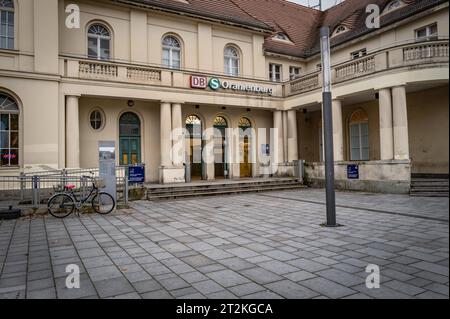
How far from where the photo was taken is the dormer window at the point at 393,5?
18528mm

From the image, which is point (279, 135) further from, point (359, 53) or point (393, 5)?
point (393, 5)

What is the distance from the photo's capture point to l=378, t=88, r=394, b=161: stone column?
48.3ft

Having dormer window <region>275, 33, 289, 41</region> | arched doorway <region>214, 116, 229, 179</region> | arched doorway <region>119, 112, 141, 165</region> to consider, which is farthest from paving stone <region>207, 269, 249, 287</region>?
dormer window <region>275, 33, 289, 41</region>

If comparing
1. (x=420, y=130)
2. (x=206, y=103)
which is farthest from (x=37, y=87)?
(x=420, y=130)

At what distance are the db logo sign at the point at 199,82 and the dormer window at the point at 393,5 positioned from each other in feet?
36.8

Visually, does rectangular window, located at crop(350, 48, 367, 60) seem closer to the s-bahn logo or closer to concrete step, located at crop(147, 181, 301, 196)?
the s-bahn logo

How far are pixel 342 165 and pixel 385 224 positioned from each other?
29.5ft

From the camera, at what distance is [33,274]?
487 centimetres

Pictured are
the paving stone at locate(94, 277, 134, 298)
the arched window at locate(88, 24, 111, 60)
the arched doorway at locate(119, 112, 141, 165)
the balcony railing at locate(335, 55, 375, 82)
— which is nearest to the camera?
the paving stone at locate(94, 277, 134, 298)

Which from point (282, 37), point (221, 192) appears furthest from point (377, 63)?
point (282, 37)

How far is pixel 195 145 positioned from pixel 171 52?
5427 mm

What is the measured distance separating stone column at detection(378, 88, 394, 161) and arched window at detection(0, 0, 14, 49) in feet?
53.0

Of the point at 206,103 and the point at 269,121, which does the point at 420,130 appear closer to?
the point at 269,121
